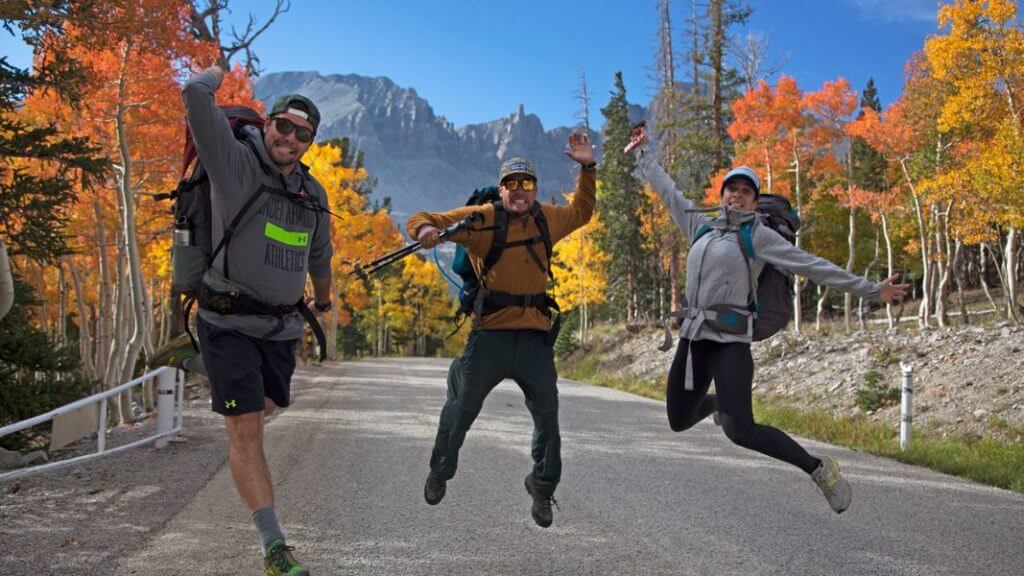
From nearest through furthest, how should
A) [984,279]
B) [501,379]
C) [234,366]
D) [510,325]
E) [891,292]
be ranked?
1. [234,366]
2. [891,292]
3. [510,325]
4. [501,379]
5. [984,279]

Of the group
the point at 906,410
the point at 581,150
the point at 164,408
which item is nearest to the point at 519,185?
the point at 581,150

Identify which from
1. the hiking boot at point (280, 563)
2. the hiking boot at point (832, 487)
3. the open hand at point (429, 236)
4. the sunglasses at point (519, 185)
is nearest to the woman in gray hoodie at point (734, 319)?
the hiking boot at point (832, 487)

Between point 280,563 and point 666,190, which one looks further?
point 666,190

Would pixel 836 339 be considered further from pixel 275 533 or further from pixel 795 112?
pixel 275 533

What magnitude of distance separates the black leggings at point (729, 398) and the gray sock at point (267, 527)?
2663 mm

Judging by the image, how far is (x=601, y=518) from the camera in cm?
518

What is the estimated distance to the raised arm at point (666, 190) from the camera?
5.05 m

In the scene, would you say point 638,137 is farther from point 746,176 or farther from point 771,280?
point 771,280

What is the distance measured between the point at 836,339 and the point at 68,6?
18.5 meters

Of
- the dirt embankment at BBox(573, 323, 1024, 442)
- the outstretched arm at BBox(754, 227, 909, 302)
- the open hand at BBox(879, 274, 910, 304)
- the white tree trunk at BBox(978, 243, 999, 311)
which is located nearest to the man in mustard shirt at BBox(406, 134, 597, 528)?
the outstretched arm at BBox(754, 227, 909, 302)

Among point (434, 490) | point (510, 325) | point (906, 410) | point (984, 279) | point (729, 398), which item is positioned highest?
point (984, 279)

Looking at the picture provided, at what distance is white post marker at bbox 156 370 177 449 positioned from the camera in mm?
8242

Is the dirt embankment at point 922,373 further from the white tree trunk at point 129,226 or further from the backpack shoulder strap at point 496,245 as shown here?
the white tree trunk at point 129,226

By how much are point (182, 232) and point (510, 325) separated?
1.98m
